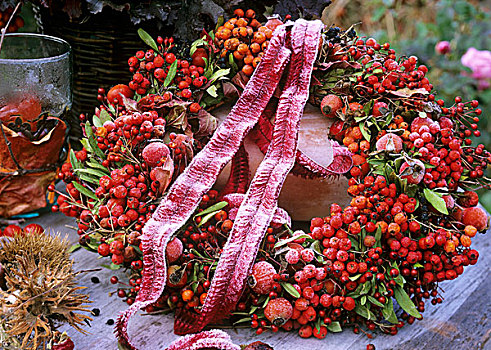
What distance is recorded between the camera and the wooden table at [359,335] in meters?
0.93

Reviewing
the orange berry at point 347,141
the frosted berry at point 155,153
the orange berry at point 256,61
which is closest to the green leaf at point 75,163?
the frosted berry at point 155,153

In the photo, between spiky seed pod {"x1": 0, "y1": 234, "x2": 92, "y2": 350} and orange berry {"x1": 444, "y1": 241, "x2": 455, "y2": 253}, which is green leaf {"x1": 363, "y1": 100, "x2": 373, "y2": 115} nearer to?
orange berry {"x1": 444, "y1": 241, "x2": 455, "y2": 253}

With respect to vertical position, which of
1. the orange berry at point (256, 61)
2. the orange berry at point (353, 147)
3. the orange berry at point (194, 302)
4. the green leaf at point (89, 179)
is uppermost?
the orange berry at point (256, 61)

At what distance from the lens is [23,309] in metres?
0.82

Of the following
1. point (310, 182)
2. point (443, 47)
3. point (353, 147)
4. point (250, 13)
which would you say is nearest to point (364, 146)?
point (353, 147)

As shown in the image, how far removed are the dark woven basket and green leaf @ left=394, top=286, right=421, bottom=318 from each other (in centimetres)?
72

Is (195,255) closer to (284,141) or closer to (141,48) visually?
(284,141)

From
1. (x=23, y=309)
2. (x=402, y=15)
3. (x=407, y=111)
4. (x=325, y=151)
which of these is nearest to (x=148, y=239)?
(x=23, y=309)

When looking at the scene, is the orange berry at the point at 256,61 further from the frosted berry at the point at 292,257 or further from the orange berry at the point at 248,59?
the frosted berry at the point at 292,257

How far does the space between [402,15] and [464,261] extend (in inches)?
89.5

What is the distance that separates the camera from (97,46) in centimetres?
124

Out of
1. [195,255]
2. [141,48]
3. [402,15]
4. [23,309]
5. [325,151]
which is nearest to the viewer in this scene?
[23,309]

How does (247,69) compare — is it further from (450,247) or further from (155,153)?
(450,247)

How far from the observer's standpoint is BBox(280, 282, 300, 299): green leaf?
2.91 feet
